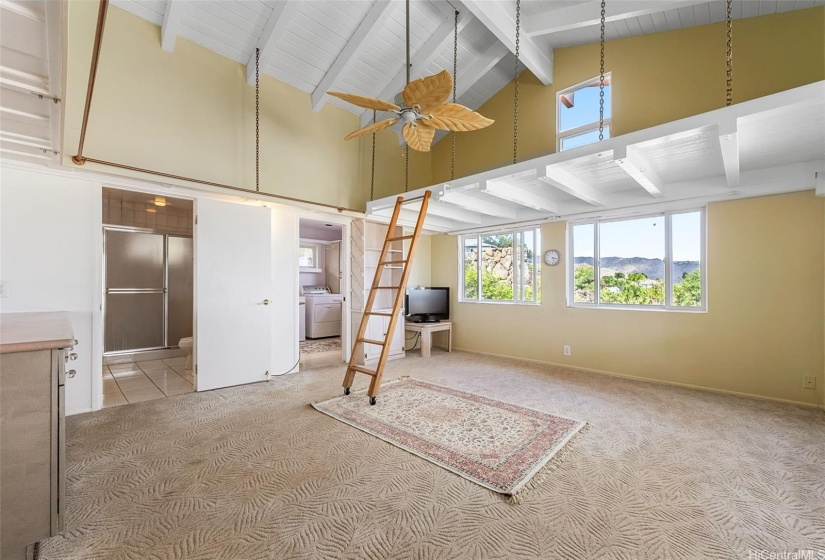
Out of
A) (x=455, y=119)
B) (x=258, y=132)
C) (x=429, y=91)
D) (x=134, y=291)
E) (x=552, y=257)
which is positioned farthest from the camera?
(x=134, y=291)

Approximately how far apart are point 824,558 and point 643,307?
3.38m

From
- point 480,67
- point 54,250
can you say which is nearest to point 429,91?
point 480,67

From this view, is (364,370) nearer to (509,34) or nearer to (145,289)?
(509,34)

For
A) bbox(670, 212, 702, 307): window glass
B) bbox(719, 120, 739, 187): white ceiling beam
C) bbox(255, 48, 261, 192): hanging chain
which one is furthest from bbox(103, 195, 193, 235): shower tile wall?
bbox(670, 212, 702, 307): window glass

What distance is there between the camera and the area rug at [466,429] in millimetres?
2387

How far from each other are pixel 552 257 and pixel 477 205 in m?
1.55

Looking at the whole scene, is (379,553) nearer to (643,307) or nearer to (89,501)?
(89,501)

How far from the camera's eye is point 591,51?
4.76 metres

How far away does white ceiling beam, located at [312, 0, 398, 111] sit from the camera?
152 inches

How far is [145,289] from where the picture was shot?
5.82 metres

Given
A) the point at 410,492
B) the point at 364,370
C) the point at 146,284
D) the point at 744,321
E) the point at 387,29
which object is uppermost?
the point at 387,29

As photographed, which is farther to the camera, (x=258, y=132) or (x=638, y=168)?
(x=258, y=132)

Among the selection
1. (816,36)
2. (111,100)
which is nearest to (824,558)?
(816,36)

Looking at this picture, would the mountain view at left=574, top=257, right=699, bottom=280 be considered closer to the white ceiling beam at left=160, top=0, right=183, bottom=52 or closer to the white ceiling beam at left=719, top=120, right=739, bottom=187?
the white ceiling beam at left=719, top=120, right=739, bottom=187
